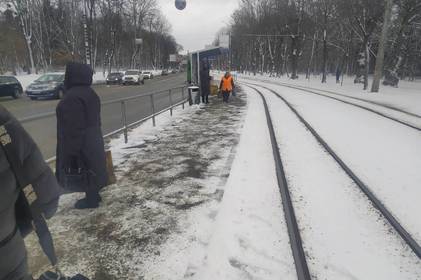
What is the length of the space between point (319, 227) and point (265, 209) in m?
0.75

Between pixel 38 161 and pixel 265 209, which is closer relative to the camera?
pixel 38 161

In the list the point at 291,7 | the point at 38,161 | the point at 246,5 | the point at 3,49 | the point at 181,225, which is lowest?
the point at 181,225

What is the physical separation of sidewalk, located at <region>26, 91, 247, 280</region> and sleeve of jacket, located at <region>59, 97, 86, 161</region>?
1.00 metres

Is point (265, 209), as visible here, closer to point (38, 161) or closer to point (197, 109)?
point (38, 161)

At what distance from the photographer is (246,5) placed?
68.1 meters

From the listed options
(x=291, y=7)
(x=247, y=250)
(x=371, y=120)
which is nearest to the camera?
(x=247, y=250)

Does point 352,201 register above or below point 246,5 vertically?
below

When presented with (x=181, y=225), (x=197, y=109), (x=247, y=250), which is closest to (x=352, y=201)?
(x=247, y=250)

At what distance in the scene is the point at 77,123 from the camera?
390 cm

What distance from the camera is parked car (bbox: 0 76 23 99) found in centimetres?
1956

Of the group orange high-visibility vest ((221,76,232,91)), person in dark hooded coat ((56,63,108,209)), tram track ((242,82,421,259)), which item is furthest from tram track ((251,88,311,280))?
orange high-visibility vest ((221,76,232,91))

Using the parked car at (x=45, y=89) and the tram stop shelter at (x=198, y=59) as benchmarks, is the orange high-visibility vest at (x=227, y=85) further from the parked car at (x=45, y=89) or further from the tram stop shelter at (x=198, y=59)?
the parked car at (x=45, y=89)

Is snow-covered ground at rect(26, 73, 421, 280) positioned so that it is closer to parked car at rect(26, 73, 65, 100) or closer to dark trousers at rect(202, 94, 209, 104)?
dark trousers at rect(202, 94, 209, 104)

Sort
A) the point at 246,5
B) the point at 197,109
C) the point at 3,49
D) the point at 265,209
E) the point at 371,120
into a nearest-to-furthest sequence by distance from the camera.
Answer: the point at 265,209 < the point at 371,120 < the point at 197,109 < the point at 3,49 < the point at 246,5
